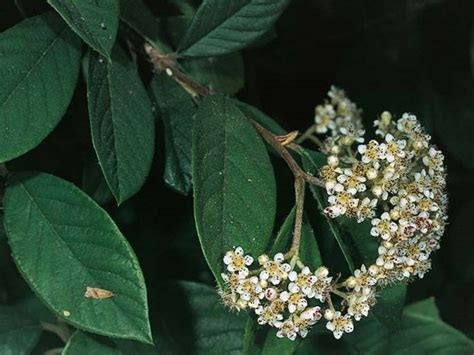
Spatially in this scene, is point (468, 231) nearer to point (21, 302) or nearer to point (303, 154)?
point (303, 154)

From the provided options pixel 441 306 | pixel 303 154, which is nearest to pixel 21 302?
pixel 303 154

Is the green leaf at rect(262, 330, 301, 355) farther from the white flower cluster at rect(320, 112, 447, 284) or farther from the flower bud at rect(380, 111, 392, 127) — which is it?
the flower bud at rect(380, 111, 392, 127)

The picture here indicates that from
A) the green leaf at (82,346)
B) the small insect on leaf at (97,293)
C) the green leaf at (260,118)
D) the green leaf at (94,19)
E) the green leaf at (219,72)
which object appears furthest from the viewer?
the green leaf at (219,72)

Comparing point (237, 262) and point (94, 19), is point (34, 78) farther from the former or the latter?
point (237, 262)

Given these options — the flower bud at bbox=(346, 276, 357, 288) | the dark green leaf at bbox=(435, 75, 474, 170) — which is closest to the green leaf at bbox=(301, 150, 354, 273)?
the flower bud at bbox=(346, 276, 357, 288)

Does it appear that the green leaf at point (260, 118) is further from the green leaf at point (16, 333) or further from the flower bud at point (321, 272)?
the green leaf at point (16, 333)

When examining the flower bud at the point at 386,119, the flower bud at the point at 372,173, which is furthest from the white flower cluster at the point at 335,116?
the flower bud at the point at 372,173

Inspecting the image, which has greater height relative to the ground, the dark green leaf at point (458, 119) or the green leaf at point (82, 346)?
the green leaf at point (82, 346)
